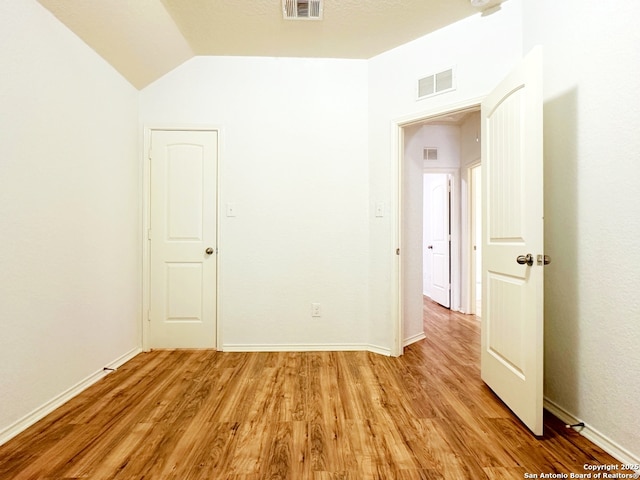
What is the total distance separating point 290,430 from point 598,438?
1544mm

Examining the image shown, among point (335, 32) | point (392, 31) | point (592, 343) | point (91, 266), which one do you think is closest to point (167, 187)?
point (91, 266)

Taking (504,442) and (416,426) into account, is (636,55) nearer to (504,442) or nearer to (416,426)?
(504,442)

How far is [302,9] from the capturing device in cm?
212

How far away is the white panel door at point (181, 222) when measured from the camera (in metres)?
2.69

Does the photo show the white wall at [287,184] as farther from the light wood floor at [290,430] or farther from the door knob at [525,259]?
the door knob at [525,259]

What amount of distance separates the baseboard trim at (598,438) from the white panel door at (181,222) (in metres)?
2.66

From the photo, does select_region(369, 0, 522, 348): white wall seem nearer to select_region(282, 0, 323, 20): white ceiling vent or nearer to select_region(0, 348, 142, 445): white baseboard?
select_region(282, 0, 323, 20): white ceiling vent

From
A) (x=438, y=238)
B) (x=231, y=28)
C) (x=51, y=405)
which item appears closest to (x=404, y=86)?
(x=231, y=28)

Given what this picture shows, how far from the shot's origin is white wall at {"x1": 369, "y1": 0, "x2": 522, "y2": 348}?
6.77 ft

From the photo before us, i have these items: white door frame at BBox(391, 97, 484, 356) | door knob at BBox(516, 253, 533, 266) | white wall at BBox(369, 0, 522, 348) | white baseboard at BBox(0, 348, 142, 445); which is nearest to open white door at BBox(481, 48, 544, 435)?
door knob at BBox(516, 253, 533, 266)

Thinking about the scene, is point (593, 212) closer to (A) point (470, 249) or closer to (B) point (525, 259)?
(B) point (525, 259)

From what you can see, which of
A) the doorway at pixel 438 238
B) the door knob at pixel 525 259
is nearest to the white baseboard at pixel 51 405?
the door knob at pixel 525 259

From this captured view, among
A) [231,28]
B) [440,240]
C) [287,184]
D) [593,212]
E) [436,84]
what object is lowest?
[440,240]

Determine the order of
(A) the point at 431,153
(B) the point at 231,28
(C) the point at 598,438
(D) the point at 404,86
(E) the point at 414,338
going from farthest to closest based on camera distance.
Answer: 1. (A) the point at 431,153
2. (E) the point at 414,338
3. (D) the point at 404,86
4. (B) the point at 231,28
5. (C) the point at 598,438
